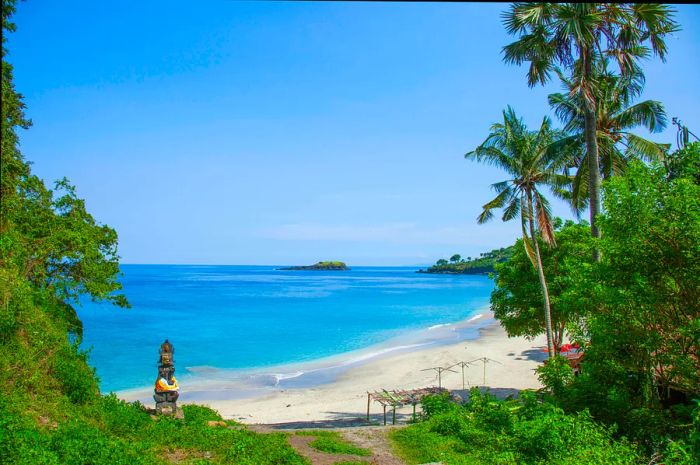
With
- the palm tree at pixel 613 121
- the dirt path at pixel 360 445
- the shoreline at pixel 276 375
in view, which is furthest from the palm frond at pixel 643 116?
the shoreline at pixel 276 375

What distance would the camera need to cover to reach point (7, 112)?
512 inches

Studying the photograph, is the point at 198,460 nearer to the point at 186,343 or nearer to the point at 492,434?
the point at 492,434

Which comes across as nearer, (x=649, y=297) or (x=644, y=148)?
(x=649, y=297)

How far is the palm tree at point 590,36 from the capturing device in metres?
12.1

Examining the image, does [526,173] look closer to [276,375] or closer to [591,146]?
[591,146]

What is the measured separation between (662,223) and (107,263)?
1473 cm

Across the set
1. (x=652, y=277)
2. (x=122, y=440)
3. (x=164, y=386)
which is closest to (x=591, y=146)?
(x=652, y=277)

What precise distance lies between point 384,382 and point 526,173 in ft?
48.6

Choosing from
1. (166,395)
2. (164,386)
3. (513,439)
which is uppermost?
(164,386)

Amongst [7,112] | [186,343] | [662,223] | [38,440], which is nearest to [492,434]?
[662,223]

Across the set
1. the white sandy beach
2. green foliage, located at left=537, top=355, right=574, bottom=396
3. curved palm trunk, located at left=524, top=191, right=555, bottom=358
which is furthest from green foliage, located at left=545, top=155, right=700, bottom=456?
the white sandy beach

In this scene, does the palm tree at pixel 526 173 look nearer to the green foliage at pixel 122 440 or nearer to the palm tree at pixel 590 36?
the palm tree at pixel 590 36

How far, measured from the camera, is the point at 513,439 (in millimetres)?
9125

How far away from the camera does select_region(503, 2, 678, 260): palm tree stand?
12117 mm
